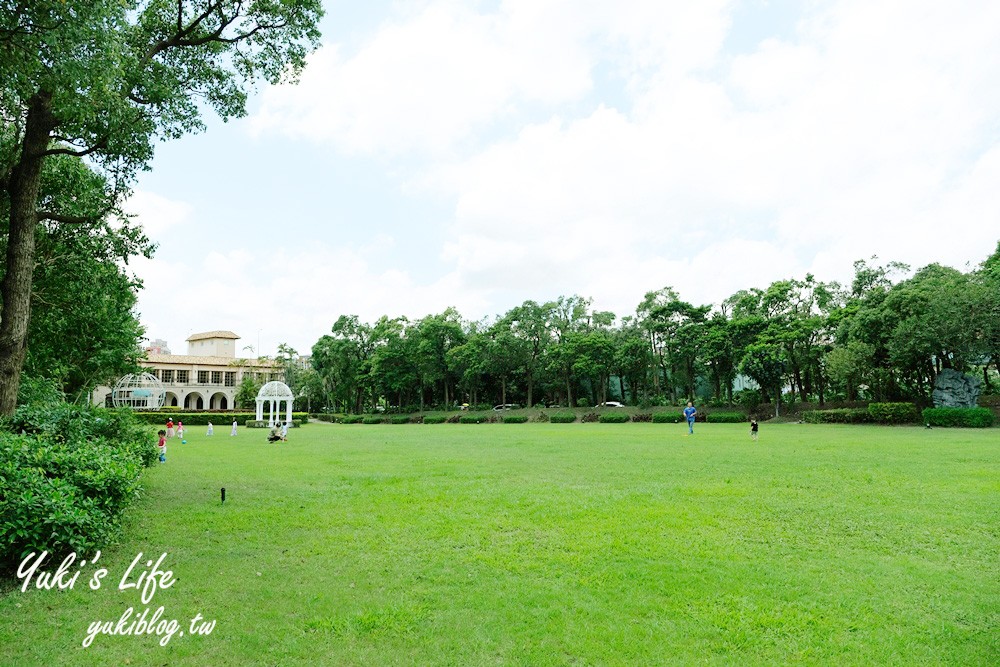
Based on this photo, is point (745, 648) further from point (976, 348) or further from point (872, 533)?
point (976, 348)

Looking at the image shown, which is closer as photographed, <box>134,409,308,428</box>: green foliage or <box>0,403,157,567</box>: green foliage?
<box>0,403,157,567</box>: green foliage

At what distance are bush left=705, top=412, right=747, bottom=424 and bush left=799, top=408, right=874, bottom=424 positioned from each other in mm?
3752

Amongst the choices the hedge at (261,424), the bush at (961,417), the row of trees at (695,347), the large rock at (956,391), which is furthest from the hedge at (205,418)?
the large rock at (956,391)

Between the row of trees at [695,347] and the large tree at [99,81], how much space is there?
31.1 m

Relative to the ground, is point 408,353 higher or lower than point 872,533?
higher

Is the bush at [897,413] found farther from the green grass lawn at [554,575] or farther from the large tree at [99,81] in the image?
the large tree at [99,81]

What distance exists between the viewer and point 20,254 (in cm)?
810

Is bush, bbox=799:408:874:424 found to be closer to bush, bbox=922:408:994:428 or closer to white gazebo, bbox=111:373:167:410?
bush, bbox=922:408:994:428

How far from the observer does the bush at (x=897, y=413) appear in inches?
1175

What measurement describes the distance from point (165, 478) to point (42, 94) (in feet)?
23.9

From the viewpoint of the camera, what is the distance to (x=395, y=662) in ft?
12.2

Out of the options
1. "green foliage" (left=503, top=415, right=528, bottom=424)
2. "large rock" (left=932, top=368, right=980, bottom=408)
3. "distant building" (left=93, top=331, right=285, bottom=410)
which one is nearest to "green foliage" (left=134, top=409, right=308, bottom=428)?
"green foliage" (left=503, top=415, right=528, bottom=424)

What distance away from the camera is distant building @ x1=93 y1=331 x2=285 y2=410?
67.7 meters

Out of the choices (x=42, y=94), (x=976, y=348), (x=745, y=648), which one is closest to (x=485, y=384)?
(x=976, y=348)
